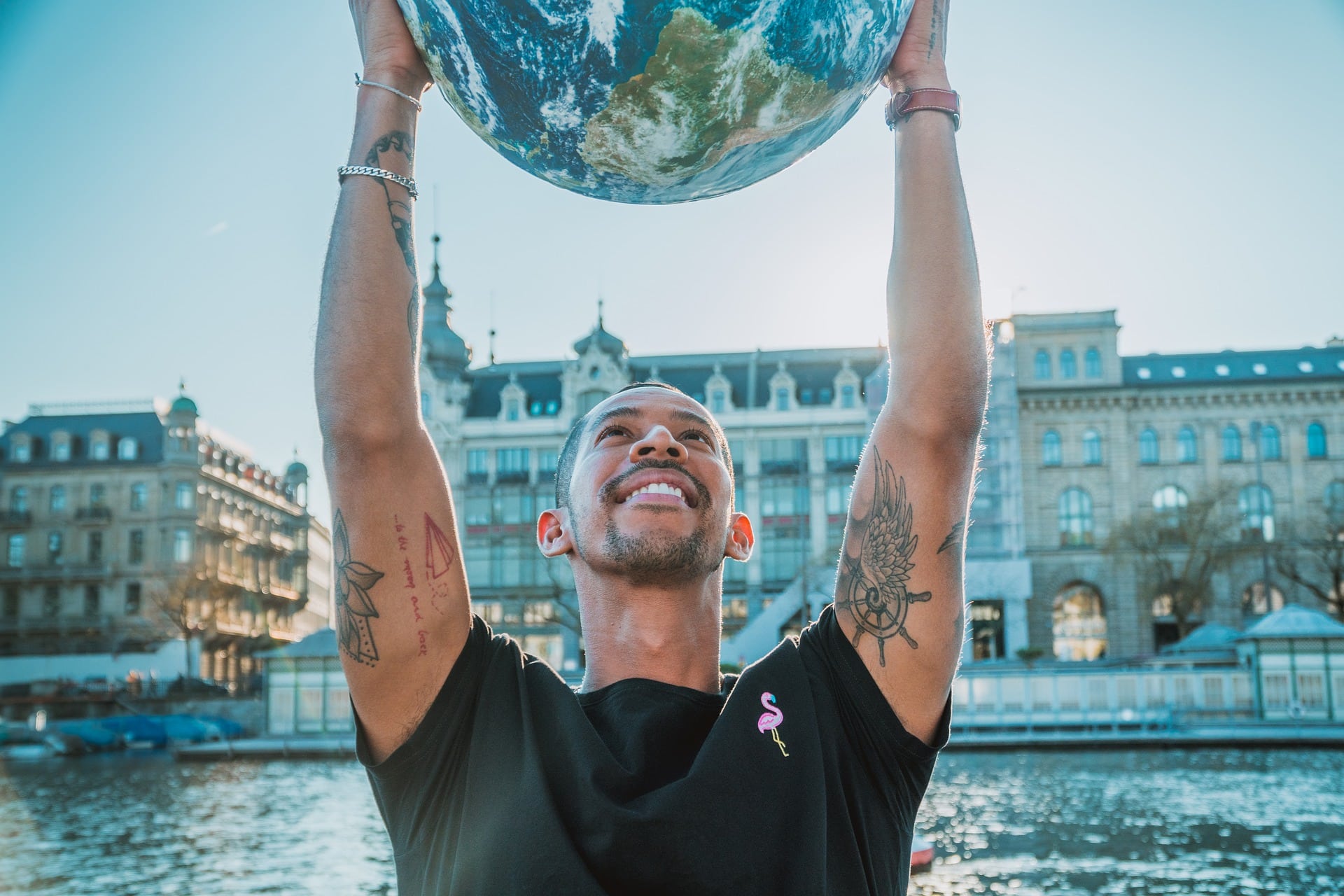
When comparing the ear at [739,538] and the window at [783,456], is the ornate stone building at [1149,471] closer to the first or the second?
the window at [783,456]

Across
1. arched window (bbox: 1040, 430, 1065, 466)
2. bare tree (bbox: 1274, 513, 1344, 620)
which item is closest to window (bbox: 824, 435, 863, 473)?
arched window (bbox: 1040, 430, 1065, 466)

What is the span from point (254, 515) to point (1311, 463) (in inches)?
2118

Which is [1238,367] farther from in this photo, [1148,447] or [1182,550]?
[1182,550]

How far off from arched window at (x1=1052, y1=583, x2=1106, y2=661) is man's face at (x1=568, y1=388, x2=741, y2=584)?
4831 cm

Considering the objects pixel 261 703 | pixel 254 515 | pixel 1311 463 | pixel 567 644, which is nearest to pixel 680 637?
pixel 261 703

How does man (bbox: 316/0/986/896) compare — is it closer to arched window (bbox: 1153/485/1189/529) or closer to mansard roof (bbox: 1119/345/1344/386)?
arched window (bbox: 1153/485/1189/529)

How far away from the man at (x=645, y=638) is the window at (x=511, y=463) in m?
49.5

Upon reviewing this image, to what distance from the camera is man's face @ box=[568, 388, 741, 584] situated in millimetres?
2314

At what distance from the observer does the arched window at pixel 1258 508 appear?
48469 millimetres

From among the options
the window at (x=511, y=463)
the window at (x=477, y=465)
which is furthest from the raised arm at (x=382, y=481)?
the window at (x=477, y=465)

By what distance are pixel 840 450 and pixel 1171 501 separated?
1379 cm

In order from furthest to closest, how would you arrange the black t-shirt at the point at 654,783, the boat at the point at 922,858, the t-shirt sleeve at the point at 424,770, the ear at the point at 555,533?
1. the boat at the point at 922,858
2. the ear at the point at 555,533
3. the t-shirt sleeve at the point at 424,770
4. the black t-shirt at the point at 654,783

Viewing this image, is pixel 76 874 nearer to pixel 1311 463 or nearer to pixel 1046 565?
pixel 1046 565

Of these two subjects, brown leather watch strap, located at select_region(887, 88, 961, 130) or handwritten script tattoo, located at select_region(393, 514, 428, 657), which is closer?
handwritten script tattoo, located at select_region(393, 514, 428, 657)
